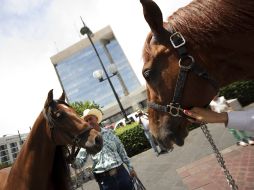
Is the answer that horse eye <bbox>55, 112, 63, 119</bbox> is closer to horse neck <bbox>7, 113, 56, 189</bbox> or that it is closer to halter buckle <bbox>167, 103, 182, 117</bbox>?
horse neck <bbox>7, 113, 56, 189</bbox>

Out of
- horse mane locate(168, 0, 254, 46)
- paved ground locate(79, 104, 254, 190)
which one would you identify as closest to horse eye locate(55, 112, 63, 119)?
horse mane locate(168, 0, 254, 46)

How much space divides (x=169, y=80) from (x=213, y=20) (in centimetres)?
53

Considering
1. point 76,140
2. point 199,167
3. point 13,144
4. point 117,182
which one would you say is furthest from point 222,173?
point 13,144

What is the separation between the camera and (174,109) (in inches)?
78.3

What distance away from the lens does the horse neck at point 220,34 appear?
1838 mm

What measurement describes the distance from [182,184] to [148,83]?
480 centimetres

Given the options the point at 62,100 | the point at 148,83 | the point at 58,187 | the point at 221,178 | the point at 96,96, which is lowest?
the point at 221,178

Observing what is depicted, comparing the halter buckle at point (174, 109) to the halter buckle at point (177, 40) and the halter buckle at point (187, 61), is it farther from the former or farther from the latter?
the halter buckle at point (177, 40)

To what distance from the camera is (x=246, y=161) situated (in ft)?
19.7

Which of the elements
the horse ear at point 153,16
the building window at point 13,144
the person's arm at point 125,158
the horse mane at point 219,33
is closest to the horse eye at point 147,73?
the horse mane at point 219,33

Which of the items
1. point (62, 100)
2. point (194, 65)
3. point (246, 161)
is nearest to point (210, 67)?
point (194, 65)

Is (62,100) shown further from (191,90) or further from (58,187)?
(191,90)

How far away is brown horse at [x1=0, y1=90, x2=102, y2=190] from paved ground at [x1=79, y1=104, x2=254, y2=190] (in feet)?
10.9

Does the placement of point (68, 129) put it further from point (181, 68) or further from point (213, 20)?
point (213, 20)
